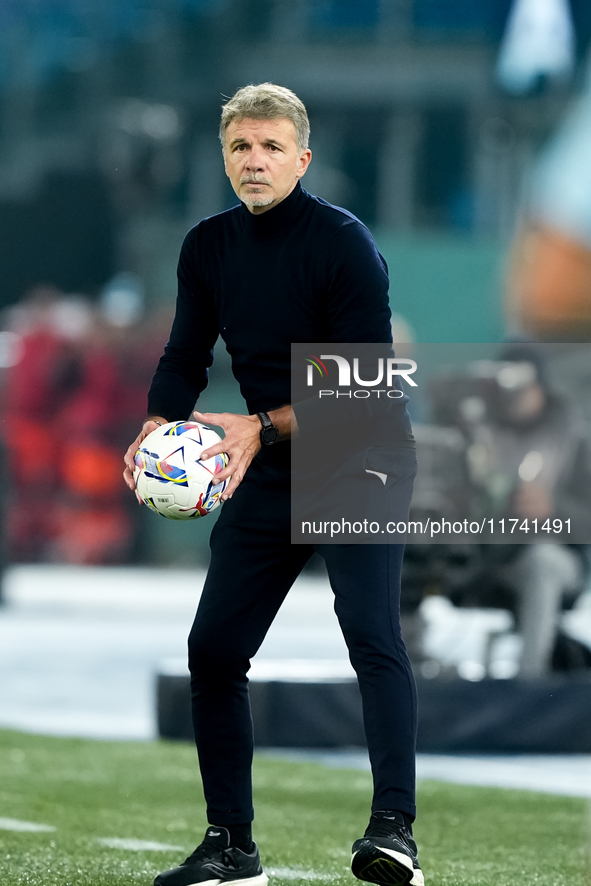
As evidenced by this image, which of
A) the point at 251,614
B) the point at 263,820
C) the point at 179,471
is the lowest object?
the point at 263,820

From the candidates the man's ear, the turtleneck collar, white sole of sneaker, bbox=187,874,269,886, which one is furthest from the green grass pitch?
the man's ear

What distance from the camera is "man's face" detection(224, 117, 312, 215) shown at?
12.8 ft

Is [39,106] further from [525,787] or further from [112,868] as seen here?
[112,868]

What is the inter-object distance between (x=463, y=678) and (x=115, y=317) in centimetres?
1058

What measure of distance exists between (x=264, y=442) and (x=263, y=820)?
2.16 metres

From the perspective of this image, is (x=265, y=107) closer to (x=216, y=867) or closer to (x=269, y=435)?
(x=269, y=435)

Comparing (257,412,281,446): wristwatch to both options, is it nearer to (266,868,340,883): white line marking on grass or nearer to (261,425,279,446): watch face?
(261,425,279,446): watch face

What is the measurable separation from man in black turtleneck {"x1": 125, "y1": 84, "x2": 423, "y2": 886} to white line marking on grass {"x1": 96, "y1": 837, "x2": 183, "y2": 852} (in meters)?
0.81

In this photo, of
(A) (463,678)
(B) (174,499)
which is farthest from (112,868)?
(A) (463,678)

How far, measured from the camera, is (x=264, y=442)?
388 centimetres

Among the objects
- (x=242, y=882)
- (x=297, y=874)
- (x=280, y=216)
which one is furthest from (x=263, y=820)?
(x=280, y=216)

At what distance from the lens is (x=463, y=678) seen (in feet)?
24.2

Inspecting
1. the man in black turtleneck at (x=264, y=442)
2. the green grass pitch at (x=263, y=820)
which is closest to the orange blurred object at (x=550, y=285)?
the green grass pitch at (x=263, y=820)

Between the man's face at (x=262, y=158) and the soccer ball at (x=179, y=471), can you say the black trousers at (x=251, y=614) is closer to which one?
the soccer ball at (x=179, y=471)
